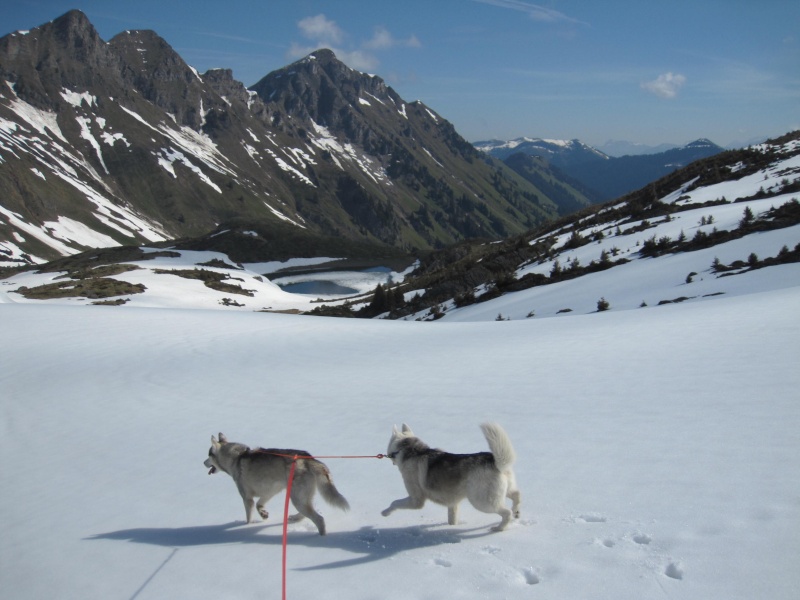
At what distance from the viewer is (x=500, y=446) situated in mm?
4828

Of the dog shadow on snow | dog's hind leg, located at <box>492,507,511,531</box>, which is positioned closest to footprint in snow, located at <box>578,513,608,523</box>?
dog's hind leg, located at <box>492,507,511,531</box>

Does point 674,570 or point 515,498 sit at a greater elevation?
point 515,498

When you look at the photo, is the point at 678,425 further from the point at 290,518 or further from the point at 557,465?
the point at 290,518

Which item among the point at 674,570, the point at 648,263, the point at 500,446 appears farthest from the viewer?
the point at 648,263

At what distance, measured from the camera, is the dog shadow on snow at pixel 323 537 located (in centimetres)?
505

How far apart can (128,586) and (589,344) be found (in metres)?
10.7

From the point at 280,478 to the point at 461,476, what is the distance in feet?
6.47

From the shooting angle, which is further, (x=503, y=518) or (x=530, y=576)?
(x=503, y=518)

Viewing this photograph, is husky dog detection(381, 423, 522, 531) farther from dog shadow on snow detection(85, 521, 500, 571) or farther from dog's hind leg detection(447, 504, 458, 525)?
dog shadow on snow detection(85, 521, 500, 571)

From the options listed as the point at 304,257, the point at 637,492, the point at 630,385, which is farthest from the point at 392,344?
the point at 304,257

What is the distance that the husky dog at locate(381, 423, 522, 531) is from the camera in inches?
192

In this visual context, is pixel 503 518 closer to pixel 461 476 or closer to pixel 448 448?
pixel 461 476

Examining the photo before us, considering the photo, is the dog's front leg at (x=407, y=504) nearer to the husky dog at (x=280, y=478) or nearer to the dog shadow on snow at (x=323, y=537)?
the dog shadow on snow at (x=323, y=537)

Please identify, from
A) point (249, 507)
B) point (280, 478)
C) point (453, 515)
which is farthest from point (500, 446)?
point (249, 507)
